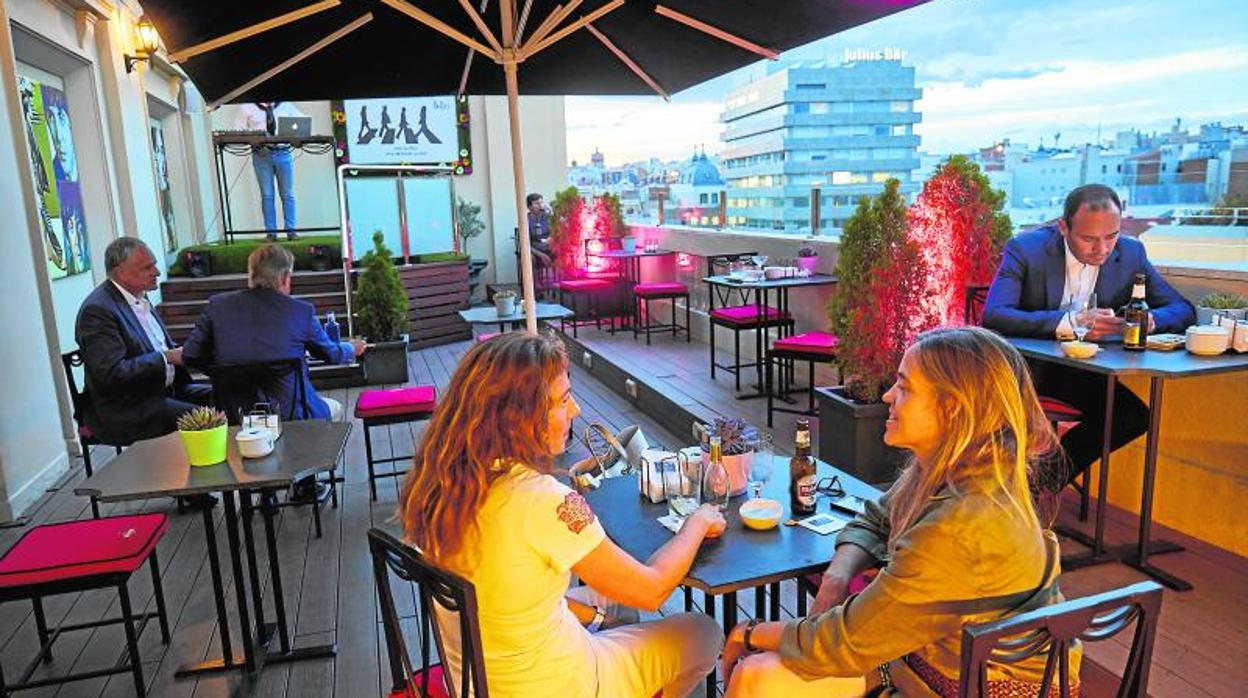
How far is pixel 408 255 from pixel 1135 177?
297 inches

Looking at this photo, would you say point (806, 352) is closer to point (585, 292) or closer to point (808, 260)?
point (808, 260)

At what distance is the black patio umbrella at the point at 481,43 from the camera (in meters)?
2.83

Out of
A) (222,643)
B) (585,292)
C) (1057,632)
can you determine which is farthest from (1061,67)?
(585,292)

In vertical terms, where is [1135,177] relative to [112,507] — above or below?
above

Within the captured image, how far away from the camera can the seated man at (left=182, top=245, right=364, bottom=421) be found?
383 centimetres

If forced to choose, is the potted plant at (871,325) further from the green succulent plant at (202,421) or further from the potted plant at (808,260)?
the green succulent plant at (202,421)

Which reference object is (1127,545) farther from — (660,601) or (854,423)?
(660,601)

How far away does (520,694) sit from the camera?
1.52 m

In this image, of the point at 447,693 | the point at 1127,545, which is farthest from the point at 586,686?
the point at 1127,545

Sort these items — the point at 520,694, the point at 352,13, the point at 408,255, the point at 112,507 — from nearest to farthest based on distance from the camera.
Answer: the point at 520,694, the point at 352,13, the point at 112,507, the point at 408,255

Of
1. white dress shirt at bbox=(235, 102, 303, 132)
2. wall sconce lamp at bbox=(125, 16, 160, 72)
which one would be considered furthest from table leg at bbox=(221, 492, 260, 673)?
white dress shirt at bbox=(235, 102, 303, 132)

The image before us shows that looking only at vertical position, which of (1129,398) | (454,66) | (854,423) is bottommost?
(854,423)

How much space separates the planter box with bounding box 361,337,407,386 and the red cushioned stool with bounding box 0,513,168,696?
452 cm

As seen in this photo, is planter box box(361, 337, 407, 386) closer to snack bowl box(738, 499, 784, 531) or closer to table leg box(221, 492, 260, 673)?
table leg box(221, 492, 260, 673)
